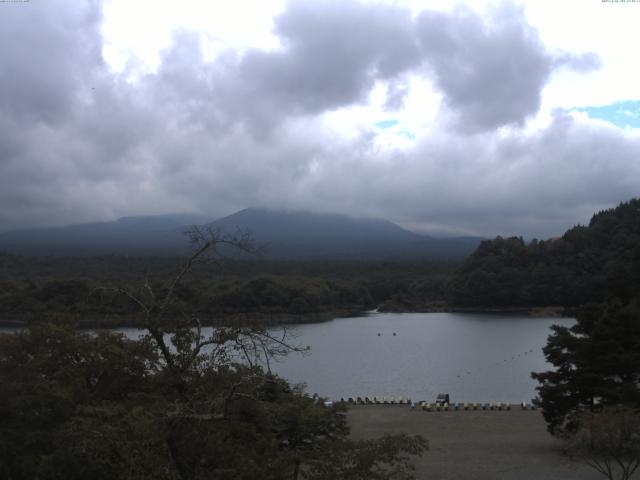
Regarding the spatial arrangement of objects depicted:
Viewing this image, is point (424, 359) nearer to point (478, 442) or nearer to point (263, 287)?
point (478, 442)

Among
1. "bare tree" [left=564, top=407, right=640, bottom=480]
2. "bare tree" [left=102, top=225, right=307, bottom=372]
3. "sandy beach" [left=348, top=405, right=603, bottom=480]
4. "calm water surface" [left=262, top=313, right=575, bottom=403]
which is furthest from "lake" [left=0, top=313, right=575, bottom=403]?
"bare tree" [left=102, top=225, right=307, bottom=372]

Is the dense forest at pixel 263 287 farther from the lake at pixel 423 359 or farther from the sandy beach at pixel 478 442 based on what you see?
the sandy beach at pixel 478 442

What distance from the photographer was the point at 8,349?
27.9 ft

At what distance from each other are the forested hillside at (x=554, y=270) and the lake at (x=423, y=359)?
8047 millimetres

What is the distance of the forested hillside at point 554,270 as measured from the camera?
60375 millimetres

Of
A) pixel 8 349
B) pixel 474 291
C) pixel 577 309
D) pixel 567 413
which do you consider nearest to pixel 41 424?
pixel 8 349

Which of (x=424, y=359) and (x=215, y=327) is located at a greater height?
(x=215, y=327)

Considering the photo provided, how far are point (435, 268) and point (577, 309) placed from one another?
75906 mm

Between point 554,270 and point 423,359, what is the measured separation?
33.0 m

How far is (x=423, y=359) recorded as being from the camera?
1303 inches

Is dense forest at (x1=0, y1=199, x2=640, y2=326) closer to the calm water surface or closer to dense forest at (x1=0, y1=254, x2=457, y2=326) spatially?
dense forest at (x1=0, y1=254, x2=457, y2=326)

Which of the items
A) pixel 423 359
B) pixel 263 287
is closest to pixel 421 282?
pixel 263 287

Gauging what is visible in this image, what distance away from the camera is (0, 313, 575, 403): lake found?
25000mm

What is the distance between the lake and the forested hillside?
8047 mm
